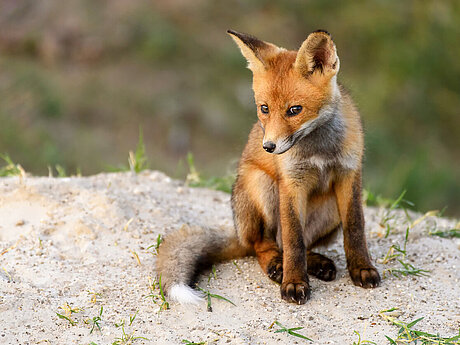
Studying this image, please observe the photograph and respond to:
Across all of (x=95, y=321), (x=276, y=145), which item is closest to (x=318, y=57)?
(x=276, y=145)

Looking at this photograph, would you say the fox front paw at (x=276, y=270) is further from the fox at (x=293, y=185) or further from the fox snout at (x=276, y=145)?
the fox snout at (x=276, y=145)

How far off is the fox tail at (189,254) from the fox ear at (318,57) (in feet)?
4.56

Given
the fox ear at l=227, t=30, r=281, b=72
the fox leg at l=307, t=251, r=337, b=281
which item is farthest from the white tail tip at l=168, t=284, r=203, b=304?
the fox ear at l=227, t=30, r=281, b=72

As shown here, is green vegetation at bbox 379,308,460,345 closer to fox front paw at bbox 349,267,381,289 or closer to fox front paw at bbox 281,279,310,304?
fox front paw at bbox 349,267,381,289

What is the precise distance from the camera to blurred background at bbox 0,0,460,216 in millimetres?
10797

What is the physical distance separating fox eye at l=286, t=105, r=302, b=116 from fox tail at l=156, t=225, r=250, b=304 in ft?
3.82

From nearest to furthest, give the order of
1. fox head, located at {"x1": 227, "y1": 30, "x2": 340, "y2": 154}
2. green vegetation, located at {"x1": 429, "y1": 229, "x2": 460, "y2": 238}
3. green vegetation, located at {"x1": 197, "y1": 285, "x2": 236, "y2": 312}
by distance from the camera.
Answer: fox head, located at {"x1": 227, "y1": 30, "x2": 340, "y2": 154} → green vegetation, located at {"x1": 197, "y1": 285, "x2": 236, "y2": 312} → green vegetation, located at {"x1": 429, "y1": 229, "x2": 460, "y2": 238}

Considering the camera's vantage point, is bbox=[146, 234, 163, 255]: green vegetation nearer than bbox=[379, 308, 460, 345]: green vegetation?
No

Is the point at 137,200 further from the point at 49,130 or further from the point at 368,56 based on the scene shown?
the point at 368,56

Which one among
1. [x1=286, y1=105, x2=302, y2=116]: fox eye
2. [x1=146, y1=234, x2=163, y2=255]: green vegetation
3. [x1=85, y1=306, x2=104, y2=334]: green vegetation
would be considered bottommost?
[x1=146, y1=234, x2=163, y2=255]: green vegetation

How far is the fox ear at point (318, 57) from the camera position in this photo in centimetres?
363

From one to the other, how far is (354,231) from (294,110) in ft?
3.15

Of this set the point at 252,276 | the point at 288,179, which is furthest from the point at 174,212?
the point at 288,179

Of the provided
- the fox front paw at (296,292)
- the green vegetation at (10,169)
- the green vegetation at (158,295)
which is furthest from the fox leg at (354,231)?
the green vegetation at (10,169)
